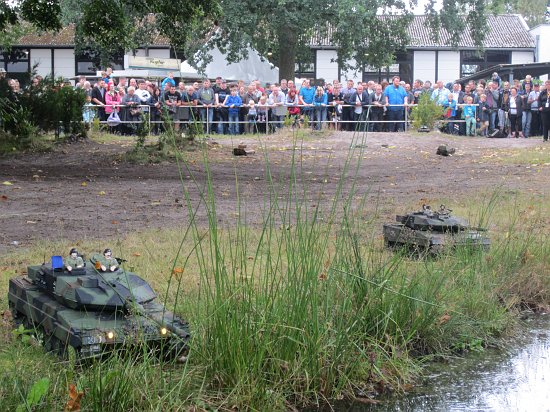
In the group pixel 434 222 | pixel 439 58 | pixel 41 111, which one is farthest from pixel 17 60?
pixel 434 222

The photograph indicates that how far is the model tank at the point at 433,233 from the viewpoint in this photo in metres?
8.55

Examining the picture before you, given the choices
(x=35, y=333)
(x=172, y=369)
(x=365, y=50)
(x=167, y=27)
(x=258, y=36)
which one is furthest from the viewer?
(x=365, y=50)

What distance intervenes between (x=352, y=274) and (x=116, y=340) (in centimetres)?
158

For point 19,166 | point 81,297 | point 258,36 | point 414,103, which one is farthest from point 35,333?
point 258,36

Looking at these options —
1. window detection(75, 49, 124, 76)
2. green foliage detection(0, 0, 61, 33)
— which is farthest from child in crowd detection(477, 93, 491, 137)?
window detection(75, 49, 124, 76)

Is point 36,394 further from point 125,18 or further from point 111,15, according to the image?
point 125,18

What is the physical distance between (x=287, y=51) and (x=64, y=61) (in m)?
21.5

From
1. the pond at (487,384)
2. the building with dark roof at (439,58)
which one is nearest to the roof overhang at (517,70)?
the building with dark roof at (439,58)

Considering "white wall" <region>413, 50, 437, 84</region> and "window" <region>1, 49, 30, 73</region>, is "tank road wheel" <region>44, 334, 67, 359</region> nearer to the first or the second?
"window" <region>1, 49, 30, 73</region>

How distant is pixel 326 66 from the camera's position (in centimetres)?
5969

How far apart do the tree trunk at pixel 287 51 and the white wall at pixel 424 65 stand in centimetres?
2448

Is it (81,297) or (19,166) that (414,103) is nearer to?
(19,166)

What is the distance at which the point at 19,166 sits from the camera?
18281 millimetres

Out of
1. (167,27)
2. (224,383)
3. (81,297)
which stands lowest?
(224,383)
